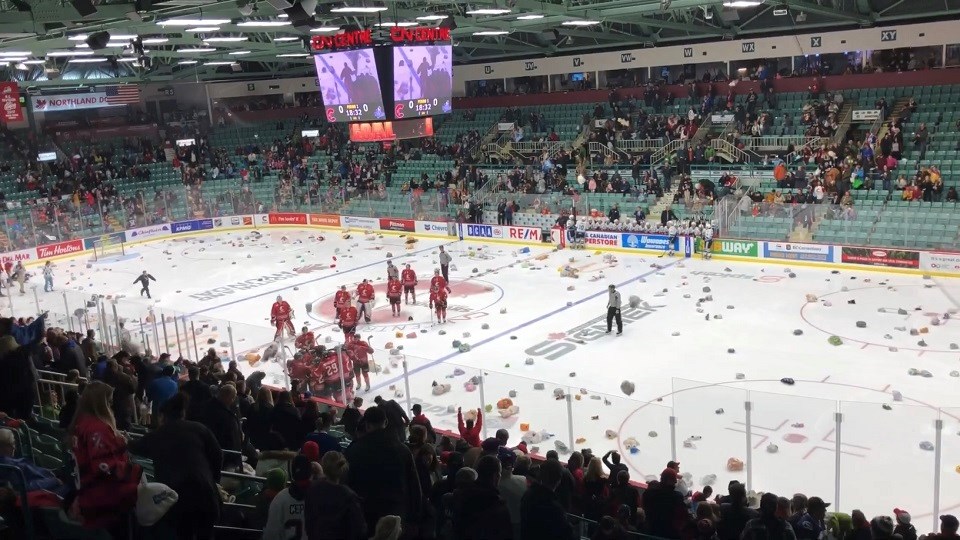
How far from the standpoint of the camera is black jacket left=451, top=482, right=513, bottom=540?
5141mm

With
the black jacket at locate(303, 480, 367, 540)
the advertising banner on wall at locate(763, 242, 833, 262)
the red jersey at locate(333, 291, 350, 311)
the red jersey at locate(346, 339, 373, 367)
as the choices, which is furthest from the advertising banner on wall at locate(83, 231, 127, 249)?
the black jacket at locate(303, 480, 367, 540)

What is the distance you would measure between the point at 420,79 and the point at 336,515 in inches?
777

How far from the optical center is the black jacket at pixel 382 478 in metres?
5.39

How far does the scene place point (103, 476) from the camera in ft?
16.6

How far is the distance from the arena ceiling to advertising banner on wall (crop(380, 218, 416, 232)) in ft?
24.8

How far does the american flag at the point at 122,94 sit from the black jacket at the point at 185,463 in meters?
43.8

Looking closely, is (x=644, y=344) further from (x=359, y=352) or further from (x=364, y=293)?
(x=359, y=352)

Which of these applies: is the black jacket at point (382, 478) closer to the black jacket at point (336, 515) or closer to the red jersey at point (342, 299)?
the black jacket at point (336, 515)

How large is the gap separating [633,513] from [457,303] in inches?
610

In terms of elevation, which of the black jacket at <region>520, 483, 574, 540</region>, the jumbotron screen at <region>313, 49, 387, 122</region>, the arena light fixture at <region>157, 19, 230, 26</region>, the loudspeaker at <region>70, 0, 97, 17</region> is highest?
the arena light fixture at <region>157, 19, 230, 26</region>

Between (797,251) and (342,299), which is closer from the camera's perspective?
(342,299)

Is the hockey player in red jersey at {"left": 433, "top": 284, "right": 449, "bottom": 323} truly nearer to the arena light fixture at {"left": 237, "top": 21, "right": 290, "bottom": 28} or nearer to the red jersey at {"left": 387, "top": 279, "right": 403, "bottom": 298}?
the red jersey at {"left": 387, "top": 279, "right": 403, "bottom": 298}

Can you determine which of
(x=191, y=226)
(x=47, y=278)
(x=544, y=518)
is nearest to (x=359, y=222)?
(x=191, y=226)

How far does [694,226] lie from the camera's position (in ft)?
87.2
